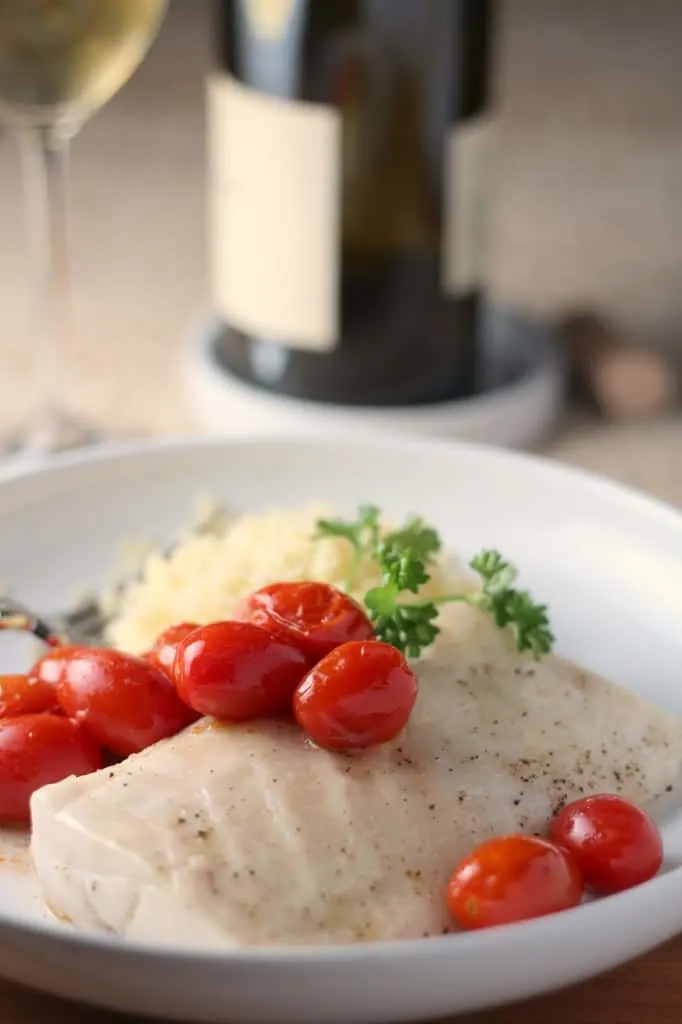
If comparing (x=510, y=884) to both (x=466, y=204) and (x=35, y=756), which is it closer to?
(x=35, y=756)

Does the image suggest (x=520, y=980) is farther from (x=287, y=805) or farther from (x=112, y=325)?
(x=112, y=325)

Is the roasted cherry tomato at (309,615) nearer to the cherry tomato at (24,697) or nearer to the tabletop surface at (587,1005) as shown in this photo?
the cherry tomato at (24,697)

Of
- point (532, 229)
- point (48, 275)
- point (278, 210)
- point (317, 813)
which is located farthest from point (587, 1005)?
point (532, 229)

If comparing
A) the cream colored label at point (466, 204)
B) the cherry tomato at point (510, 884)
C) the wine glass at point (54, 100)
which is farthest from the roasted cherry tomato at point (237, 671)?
the cream colored label at point (466, 204)

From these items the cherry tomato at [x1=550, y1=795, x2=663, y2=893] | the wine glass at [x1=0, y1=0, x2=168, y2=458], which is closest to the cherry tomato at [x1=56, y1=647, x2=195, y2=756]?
the cherry tomato at [x1=550, y1=795, x2=663, y2=893]

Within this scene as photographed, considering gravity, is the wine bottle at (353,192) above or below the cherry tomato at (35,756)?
above

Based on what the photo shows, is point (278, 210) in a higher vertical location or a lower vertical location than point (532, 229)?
higher

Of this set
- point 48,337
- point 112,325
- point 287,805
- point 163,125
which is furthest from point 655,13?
point 287,805
